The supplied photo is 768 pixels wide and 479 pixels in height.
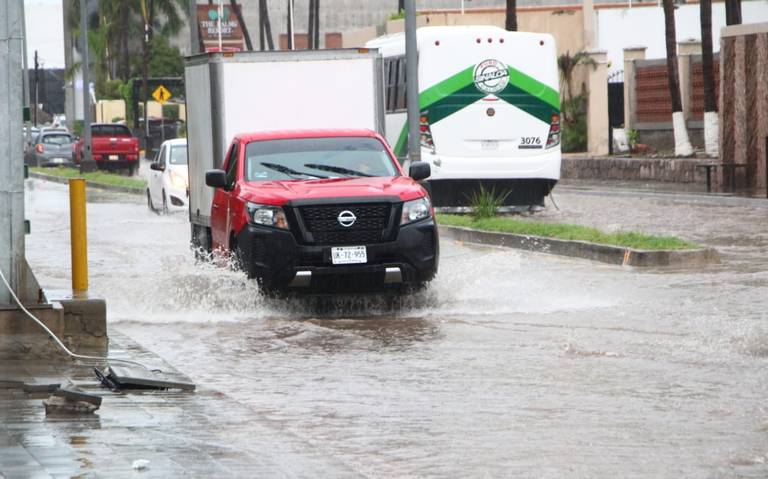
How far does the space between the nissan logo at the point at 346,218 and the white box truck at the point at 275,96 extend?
5.03 meters

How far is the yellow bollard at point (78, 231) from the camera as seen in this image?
1266 centimetres

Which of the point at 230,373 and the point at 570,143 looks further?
the point at 570,143

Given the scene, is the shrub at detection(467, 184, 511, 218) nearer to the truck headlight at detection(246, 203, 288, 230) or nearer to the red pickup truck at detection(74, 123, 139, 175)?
the truck headlight at detection(246, 203, 288, 230)

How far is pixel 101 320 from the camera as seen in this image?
40.2 feet

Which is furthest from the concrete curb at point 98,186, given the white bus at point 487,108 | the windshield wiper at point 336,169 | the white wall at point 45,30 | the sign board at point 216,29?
the white wall at point 45,30

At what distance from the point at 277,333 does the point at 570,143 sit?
40572mm

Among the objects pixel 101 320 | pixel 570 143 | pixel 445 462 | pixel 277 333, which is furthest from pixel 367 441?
pixel 570 143

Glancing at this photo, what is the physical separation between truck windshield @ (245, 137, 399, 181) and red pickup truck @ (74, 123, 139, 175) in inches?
1775

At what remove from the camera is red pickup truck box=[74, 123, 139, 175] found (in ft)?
200

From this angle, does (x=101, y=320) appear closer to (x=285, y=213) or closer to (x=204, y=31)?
(x=285, y=213)

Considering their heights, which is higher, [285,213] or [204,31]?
[204,31]

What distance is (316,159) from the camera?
16156 mm

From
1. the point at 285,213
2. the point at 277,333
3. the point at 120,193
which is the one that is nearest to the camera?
the point at 277,333

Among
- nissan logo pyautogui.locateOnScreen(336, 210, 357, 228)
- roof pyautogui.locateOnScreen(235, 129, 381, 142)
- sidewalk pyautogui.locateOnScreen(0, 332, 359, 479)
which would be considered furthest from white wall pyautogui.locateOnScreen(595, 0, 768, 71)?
sidewalk pyautogui.locateOnScreen(0, 332, 359, 479)
